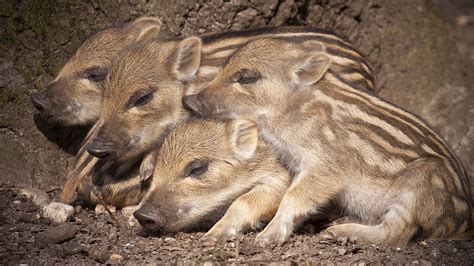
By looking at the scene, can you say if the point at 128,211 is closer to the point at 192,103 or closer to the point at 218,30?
the point at 192,103

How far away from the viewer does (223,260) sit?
381cm

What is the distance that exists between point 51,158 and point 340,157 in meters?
1.81

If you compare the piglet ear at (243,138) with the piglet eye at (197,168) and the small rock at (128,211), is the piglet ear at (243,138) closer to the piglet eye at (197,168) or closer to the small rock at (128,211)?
the piglet eye at (197,168)

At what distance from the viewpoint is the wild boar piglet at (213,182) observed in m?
4.16

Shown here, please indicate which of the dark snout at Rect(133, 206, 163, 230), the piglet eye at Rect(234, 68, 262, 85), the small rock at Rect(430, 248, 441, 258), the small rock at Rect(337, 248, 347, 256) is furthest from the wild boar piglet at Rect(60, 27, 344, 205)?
the small rock at Rect(430, 248, 441, 258)

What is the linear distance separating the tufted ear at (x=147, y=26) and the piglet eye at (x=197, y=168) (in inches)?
41.1

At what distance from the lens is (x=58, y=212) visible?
166 inches

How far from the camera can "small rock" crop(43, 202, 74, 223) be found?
4.19 meters

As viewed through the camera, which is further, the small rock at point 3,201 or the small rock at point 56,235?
the small rock at point 3,201

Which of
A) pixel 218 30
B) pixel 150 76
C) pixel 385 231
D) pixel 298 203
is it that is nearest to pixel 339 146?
pixel 298 203

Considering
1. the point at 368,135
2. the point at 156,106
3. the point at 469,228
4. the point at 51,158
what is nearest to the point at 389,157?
the point at 368,135

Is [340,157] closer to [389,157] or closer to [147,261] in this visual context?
[389,157]

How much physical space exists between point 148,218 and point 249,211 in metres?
0.62

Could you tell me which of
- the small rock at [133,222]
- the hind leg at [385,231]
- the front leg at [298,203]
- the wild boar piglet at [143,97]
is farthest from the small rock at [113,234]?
the hind leg at [385,231]
